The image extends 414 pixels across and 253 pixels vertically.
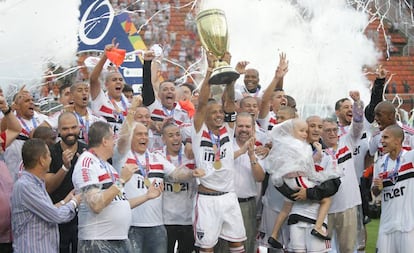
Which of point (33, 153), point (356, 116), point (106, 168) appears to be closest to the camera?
point (33, 153)

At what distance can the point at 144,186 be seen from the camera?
21.9 feet

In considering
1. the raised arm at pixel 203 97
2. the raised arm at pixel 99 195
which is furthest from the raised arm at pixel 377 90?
the raised arm at pixel 99 195

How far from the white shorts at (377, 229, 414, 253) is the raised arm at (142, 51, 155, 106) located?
2597mm

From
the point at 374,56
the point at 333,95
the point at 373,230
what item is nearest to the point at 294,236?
the point at 373,230

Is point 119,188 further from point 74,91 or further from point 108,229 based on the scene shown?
point 74,91

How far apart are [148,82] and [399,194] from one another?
2.59m

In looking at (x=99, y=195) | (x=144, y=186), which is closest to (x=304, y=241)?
(x=144, y=186)

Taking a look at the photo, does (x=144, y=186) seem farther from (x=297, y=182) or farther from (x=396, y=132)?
(x=396, y=132)

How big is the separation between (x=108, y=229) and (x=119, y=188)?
351mm

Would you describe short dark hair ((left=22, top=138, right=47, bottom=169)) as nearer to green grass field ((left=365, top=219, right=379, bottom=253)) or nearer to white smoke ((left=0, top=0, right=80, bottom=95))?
green grass field ((left=365, top=219, right=379, bottom=253))

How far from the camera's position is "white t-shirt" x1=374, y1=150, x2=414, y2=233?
22.1 feet

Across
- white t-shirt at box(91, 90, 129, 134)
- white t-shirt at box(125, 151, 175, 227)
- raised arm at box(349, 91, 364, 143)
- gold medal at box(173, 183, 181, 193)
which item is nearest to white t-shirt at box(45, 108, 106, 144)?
white t-shirt at box(91, 90, 129, 134)

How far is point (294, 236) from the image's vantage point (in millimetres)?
6945

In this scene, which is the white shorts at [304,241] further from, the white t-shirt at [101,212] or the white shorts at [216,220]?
the white t-shirt at [101,212]
